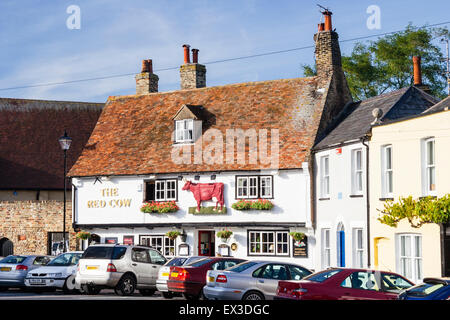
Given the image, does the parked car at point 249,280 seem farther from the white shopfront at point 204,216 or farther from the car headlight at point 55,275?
the white shopfront at point 204,216

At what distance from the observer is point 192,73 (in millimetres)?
39969

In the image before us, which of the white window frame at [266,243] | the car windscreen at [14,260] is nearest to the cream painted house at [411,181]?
the white window frame at [266,243]

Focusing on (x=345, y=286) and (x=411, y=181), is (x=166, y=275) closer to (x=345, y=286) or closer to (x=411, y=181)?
(x=345, y=286)

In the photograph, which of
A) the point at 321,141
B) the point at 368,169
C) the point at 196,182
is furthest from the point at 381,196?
the point at 196,182

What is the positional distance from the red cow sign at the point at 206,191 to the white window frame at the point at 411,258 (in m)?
10.5

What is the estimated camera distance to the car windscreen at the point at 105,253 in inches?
901

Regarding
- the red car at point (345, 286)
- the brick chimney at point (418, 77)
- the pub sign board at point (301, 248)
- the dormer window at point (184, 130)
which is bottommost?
the pub sign board at point (301, 248)

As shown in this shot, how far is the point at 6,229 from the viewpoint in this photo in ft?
128

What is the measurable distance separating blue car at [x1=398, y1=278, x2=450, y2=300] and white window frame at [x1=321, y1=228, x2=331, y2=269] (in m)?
15.6

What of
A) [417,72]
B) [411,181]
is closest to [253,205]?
[411,181]

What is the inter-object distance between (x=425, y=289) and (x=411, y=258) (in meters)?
10.7

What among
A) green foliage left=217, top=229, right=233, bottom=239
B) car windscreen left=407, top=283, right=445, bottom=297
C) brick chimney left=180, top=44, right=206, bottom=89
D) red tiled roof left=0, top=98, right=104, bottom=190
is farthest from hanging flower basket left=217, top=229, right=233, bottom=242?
car windscreen left=407, top=283, right=445, bottom=297

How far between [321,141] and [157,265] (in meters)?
10.7
